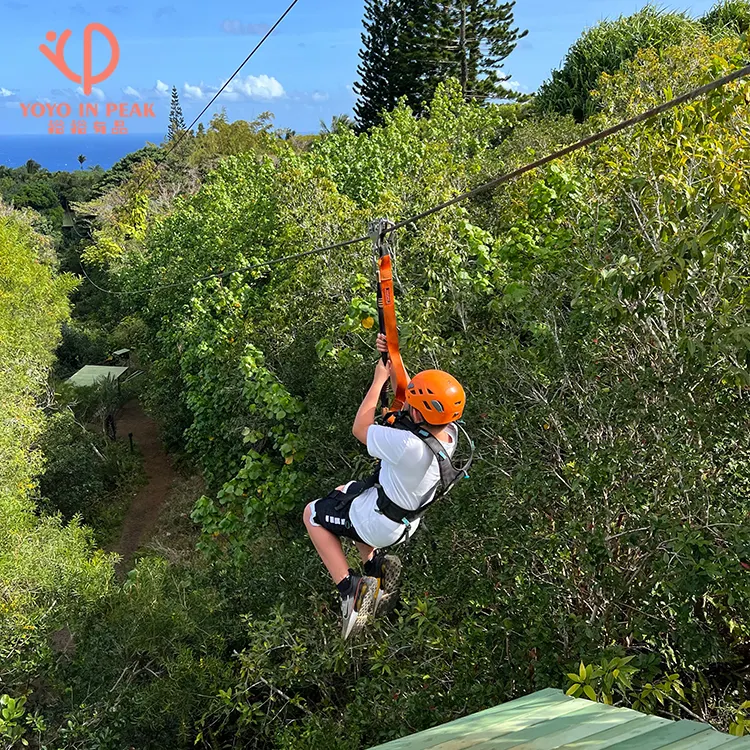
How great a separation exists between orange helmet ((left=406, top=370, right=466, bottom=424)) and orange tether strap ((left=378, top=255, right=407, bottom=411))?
1.14 ft

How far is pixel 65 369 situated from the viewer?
23609mm

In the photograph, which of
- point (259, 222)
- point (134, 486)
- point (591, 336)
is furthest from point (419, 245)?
point (134, 486)

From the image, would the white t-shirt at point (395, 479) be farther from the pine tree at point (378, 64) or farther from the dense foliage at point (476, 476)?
the pine tree at point (378, 64)

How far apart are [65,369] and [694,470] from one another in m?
23.7

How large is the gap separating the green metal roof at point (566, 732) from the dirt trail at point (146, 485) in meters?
11.5

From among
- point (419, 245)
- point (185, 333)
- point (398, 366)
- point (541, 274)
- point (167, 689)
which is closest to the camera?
point (398, 366)

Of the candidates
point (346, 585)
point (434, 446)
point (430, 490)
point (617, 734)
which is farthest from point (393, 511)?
point (617, 734)

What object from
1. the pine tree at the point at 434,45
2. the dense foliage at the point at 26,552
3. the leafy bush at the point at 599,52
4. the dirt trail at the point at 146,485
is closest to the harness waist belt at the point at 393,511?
the dense foliage at the point at 26,552

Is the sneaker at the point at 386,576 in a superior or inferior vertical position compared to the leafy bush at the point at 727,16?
inferior

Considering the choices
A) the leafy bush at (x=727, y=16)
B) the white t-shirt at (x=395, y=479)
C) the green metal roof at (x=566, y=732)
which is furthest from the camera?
the leafy bush at (x=727, y=16)

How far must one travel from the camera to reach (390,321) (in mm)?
3453

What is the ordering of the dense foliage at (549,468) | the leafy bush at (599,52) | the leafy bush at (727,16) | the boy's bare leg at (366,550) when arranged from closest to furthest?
1. the dense foliage at (549,468)
2. the boy's bare leg at (366,550)
3. the leafy bush at (727,16)
4. the leafy bush at (599,52)

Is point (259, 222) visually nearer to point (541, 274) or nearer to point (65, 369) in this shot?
point (541, 274)

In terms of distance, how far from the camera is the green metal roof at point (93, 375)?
2057cm
